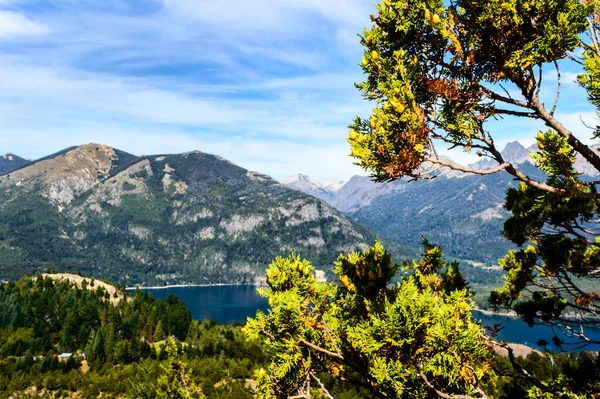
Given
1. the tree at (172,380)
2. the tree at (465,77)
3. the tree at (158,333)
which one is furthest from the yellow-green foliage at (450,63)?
the tree at (158,333)

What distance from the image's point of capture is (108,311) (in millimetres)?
149500

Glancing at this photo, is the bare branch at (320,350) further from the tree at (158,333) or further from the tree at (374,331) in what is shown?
the tree at (158,333)

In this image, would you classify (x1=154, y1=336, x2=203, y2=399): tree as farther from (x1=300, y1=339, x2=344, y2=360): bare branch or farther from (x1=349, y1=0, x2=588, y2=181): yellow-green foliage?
(x1=349, y1=0, x2=588, y2=181): yellow-green foliage

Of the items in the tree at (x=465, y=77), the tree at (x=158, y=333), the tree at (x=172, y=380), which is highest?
the tree at (x=465, y=77)

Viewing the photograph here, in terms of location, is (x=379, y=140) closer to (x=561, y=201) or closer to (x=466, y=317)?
(x=466, y=317)

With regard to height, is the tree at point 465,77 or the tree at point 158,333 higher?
the tree at point 465,77

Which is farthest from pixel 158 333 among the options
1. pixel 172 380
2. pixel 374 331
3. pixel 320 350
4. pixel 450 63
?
pixel 450 63

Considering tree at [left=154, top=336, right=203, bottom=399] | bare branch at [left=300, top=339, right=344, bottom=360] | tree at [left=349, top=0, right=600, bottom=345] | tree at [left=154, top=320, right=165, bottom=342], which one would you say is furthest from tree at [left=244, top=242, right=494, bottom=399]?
tree at [left=154, top=320, right=165, bottom=342]

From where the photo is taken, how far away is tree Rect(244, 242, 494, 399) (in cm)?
884

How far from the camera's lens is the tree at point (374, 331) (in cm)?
884

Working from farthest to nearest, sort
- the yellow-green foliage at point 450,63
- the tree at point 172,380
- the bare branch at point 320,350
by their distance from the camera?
the tree at point 172,380 → the bare branch at point 320,350 → the yellow-green foliage at point 450,63

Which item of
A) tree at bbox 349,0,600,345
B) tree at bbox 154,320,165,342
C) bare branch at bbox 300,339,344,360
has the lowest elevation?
tree at bbox 154,320,165,342

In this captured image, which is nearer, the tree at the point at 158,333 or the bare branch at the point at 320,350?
the bare branch at the point at 320,350

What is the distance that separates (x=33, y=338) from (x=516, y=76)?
560ft
